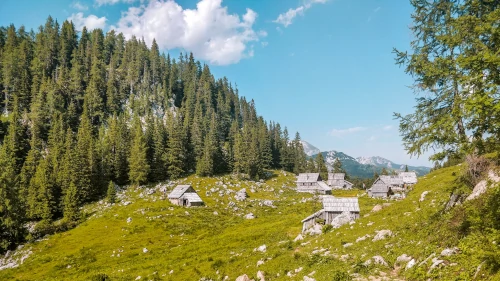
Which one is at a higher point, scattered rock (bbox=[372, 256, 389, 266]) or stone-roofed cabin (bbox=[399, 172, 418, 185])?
stone-roofed cabin (bbox=[399, 172, 418, 185])

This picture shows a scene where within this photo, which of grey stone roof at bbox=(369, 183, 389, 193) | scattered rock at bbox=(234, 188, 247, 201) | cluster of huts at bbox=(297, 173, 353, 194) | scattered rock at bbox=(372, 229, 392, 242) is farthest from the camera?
cluster of huts at bbox=(297, 173, 353, 194)

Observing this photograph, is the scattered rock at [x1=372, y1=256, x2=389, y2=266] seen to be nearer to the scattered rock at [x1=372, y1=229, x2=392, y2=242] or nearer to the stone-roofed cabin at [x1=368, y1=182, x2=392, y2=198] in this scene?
the scattered rock at [x1=372, y1=229, x2=392, y2=242]

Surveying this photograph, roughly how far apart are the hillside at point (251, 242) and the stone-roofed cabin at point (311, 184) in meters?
16.5

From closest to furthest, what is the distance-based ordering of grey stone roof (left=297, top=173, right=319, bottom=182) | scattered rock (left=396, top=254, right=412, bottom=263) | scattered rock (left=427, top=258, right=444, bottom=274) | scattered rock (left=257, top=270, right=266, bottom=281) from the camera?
scattered rock (left=427, top=258, right=444, bottom=274) → scattered rock (left=396, top=254, right=412, bottom=263) → scattered rock (left=257, top=270, right=266, bottom=281) → grey stone roof (left=297, top=173, right=319, bottom=182)

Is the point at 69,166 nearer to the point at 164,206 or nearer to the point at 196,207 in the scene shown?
the point at 164,206

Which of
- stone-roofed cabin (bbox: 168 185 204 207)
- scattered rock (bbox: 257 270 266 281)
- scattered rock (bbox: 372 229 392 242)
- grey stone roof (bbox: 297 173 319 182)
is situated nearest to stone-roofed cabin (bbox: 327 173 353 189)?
grey stone roof (bbox: 297 173 319 182)

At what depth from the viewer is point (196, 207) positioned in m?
76.1

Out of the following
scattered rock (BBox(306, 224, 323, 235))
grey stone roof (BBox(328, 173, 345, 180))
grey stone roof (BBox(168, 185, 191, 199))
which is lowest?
scattered rock (BBox(306, 224, 323, 235))

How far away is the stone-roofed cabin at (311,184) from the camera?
106625 millimetres

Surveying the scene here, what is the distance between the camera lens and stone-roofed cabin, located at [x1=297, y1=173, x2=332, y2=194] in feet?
350

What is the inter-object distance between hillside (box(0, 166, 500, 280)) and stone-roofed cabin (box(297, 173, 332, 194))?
16.5 m

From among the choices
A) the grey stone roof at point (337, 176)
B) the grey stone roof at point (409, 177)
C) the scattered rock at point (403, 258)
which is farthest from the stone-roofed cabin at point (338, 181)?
the scattered rock at point (403, 258)

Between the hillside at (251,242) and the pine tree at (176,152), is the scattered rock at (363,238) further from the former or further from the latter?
the pine tree at (176,152)

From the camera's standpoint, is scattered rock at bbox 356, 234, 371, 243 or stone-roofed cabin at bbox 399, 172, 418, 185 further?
stone-roofed cabin at bbox 399, 172, 418, 185
